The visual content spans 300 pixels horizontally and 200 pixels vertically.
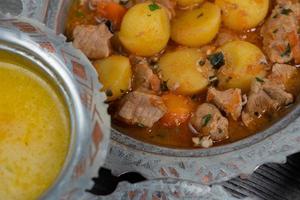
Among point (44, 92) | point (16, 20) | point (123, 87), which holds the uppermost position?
point (16, 20)

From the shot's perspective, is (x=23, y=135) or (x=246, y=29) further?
(x=246, y=29)

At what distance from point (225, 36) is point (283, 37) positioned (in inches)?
10.5

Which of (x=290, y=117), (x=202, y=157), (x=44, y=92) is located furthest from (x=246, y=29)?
(x=44, y=92)

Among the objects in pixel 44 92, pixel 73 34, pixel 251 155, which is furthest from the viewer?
pixel 73 34

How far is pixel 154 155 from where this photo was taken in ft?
8.38

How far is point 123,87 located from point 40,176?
698mm

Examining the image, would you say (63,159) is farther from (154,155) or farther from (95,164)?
(154,155)

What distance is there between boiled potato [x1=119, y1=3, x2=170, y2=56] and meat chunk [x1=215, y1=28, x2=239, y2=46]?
0.25 meters

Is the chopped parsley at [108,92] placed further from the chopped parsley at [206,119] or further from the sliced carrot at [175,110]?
the chopped parsley at [206,119]

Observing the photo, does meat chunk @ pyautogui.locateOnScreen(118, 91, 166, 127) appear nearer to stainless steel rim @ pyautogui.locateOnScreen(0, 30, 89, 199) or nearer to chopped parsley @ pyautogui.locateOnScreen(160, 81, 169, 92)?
chopped parsley @ pyautogui.locateOnScreen(160, 81, 169, 92)

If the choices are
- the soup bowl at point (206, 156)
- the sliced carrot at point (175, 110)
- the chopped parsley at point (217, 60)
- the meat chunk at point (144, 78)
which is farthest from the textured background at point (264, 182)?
the chopped parsley at point (217, 60)

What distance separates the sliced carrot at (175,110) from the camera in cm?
265

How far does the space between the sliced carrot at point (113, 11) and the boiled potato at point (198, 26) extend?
0.25 metres

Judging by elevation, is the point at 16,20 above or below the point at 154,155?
above
